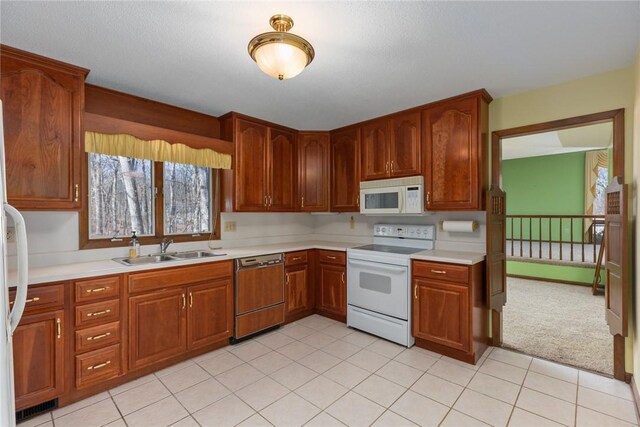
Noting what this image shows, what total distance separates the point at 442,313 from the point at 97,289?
8.88 feet

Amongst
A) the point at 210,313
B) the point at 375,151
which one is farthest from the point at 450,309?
the point at 210,313

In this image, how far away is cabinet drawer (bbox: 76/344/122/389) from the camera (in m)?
2.03

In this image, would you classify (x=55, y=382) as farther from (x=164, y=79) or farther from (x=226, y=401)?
(x=164, y=79)

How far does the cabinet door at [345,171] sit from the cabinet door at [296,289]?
899 mm

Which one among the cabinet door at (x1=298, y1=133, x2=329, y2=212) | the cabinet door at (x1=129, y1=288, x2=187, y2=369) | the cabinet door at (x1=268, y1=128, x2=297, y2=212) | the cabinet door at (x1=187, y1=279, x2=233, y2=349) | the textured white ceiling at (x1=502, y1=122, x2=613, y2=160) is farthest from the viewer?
the textured white ceiling at (x1=502, y1=122, x2=613, y2=160)

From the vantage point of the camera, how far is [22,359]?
1.81 meters

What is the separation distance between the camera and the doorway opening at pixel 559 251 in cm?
260

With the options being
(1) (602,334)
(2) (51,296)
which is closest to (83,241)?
(2) (51,296)

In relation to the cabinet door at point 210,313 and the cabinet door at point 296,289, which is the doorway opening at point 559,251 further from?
the cabinet door at point 210,313

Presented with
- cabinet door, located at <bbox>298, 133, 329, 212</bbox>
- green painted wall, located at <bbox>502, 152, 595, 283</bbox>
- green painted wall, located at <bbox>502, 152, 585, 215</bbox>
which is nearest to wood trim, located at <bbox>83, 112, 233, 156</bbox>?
cabinet door, located at <bbox>298, 133, 329, 212</bbox>

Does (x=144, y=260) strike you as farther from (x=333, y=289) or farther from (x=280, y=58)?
(x=280, y=58)

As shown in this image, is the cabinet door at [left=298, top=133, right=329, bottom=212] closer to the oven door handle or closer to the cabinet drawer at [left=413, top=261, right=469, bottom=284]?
the oven door handle

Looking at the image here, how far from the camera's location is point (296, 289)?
346 centimetres

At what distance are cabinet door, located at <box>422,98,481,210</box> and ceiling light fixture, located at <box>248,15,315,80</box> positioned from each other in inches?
65.2
